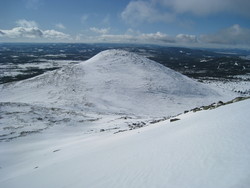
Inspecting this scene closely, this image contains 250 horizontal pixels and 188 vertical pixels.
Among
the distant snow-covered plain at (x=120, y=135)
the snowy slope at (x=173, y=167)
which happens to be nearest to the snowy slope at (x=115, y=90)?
the distant snow-covered plain at (x=120, y=135)

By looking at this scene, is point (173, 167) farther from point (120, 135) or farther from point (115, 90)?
point (115, 90)

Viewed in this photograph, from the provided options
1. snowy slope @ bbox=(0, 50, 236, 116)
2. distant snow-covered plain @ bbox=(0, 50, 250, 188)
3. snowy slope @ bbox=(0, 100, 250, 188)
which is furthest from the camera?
snowy slope @ bbox=(0, 50, 236, 116)

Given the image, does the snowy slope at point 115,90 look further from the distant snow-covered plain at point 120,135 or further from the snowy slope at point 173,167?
the snowy slope at point 173,167

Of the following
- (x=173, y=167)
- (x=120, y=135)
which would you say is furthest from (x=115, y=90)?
(x=173, y=167)

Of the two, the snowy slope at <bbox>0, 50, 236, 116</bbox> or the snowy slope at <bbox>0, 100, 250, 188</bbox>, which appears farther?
the snowy slope at <bbox>0, 50, 236, 116</bbox>

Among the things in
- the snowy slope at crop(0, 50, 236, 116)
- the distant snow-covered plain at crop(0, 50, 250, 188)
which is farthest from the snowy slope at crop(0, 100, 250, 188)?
the snowy slope at crop(0, 50, 236, 116)

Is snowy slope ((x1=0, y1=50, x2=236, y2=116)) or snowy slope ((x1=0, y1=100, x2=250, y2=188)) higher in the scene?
snowy slope ((x1=0, y1=100, x2=250, y2=188))

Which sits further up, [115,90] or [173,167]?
[173,167]

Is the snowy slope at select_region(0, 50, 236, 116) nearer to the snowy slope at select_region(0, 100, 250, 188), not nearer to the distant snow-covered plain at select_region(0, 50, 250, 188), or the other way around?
the distant snow-covered plain at select_region(0, 50, 250, 188)

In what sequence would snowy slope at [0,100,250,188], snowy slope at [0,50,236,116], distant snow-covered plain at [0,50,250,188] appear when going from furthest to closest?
snowy slope at [0,50,236,116]
distant snow-covered plain at [0,50,250,188]
snowy slope at [0,100,250,188]
